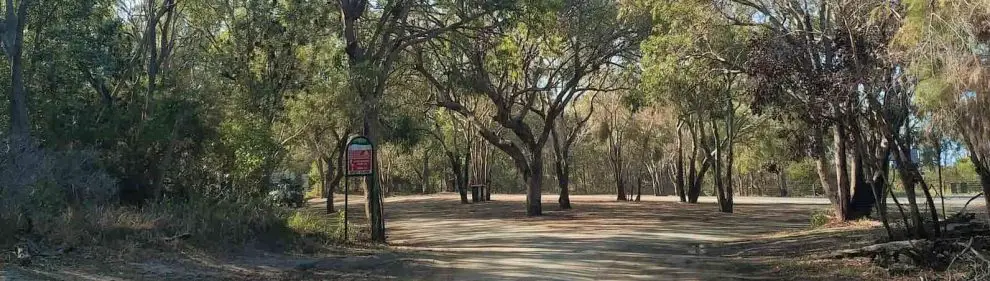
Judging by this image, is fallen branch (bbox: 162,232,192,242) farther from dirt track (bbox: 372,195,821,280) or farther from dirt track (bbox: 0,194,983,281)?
dirt track (bbox: 372,195,821,280)

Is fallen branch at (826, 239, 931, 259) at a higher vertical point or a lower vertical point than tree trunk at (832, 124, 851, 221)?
lower

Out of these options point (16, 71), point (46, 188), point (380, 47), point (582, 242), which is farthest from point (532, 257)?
point (16, 71)

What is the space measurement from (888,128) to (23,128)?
573 inches

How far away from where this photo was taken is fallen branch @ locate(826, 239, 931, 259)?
1097 cm

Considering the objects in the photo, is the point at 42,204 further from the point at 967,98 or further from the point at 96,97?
the point at 967,98

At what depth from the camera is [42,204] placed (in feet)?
39.2

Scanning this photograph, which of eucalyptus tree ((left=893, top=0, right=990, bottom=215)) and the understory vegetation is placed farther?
the understory vegetation

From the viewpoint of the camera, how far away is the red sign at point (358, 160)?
16734mm

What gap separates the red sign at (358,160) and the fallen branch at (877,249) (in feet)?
31.9

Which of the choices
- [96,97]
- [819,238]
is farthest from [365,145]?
[819,238]

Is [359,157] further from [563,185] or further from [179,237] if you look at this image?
[563,185]

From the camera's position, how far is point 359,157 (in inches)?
663

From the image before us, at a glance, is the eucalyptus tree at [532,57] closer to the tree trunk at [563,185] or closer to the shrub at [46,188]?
the tree trunk at [563,185]

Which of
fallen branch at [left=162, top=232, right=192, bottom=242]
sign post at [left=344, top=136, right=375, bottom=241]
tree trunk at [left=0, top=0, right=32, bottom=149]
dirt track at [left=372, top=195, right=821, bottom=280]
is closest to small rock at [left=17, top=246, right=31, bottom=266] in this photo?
fallen branch at [left=162, top=232, right=192, bottom=242]
